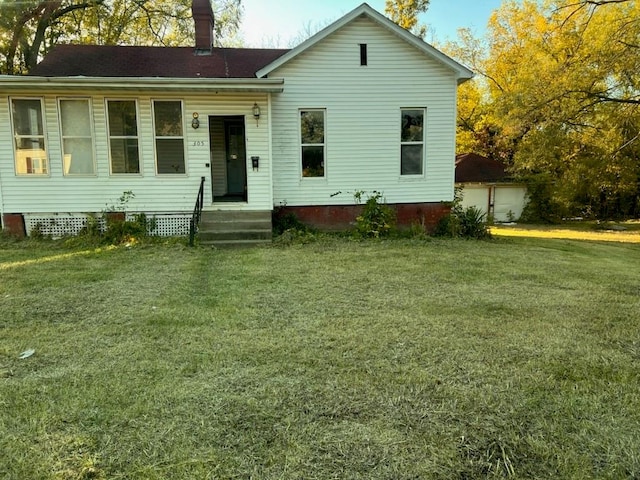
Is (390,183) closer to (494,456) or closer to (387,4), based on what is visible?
(494,456)

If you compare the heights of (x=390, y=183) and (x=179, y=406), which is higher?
(x=390, y=183)

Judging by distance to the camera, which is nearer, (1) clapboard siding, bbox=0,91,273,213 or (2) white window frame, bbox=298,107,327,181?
(1) clapboard siding, bbox=0,91,273,213

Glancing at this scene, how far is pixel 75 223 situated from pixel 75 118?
2301 millimetres

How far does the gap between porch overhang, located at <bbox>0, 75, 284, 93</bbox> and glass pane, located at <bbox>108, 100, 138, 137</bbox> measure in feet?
1.84

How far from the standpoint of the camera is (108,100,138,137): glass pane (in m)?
9.52

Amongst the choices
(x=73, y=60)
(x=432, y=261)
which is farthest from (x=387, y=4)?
(x=432, y=261)

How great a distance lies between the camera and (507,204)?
20.2 meters

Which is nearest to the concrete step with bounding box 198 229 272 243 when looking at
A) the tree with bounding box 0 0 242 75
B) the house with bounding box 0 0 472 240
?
the house with bounding box 0 0 472 240

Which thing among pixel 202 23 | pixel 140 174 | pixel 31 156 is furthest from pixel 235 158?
pixel 31 156

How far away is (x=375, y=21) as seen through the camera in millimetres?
10273

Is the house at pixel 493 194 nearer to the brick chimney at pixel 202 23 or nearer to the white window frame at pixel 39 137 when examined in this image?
the brick chimney at pixel 202 23

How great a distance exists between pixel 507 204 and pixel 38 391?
66.9ft

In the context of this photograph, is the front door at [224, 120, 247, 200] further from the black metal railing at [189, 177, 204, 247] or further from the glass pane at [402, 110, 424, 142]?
the glass pane at [402, 110, 424, 142]

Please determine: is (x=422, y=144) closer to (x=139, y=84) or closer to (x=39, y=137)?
(x=139, y=84)
